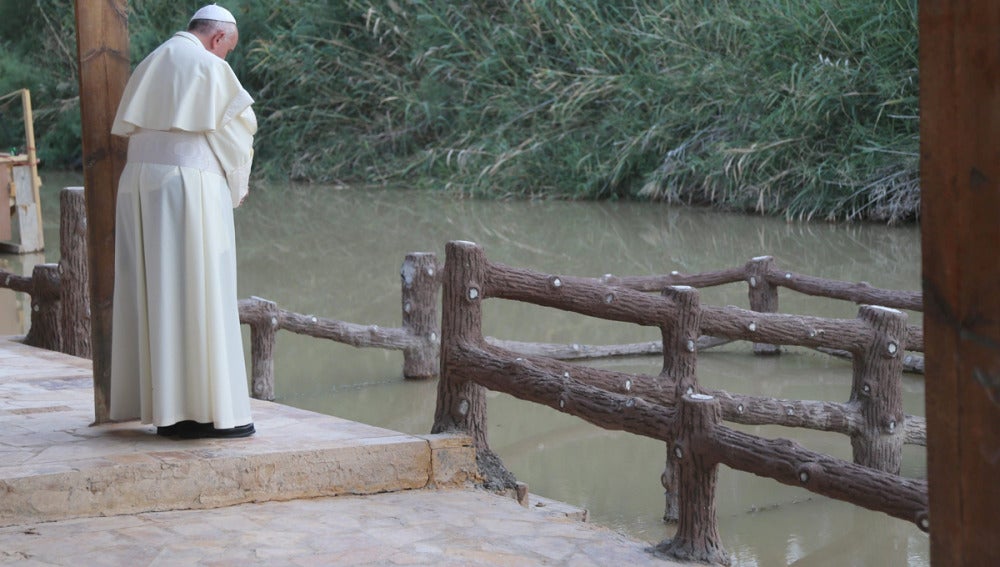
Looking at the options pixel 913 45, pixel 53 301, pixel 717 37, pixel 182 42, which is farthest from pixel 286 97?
pixel 182 42

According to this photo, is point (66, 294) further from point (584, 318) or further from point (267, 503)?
point (584, 318)

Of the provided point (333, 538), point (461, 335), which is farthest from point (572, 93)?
point (333, 538)

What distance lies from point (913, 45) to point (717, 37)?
10.1ft

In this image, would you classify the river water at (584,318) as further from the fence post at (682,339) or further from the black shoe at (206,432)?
the black shoe at (206,432)

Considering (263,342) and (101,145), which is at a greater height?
(101,145)

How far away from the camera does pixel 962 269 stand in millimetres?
1584

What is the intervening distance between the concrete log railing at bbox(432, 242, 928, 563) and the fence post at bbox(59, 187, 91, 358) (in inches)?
100

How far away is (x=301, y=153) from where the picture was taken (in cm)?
2153

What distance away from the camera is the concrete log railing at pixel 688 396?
150 inches

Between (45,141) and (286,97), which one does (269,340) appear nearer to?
(286,97)

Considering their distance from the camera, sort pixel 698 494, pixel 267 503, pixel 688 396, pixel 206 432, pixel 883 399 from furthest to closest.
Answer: pixel 883 399
pixel 206 432
pixel 267 503
pixel 688 396
pixel 698 494

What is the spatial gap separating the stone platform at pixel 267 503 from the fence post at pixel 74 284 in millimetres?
2113

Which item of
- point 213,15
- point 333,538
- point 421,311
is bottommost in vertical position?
point 333,538

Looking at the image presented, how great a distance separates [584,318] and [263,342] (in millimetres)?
3170
